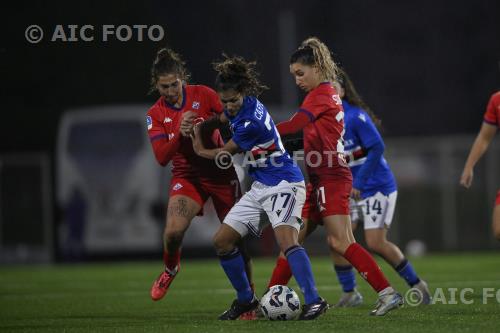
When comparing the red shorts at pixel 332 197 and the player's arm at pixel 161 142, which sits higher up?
the player's arm at pixel 161 142

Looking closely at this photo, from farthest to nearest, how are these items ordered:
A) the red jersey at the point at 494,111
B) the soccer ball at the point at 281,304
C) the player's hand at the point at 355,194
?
the player's hand at the point at 355,194 < the red jersey at the point at 494,111 < the soccer ball at the point at 281,304

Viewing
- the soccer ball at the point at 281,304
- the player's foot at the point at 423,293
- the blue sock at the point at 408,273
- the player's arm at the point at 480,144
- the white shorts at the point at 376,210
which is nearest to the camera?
the soccer ball at the point at 281,304

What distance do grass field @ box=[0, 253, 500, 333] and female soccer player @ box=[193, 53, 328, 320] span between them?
0.47 meters

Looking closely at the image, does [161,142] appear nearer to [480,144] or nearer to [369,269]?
A: [369,269]

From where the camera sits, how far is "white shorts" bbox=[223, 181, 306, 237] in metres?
8.09

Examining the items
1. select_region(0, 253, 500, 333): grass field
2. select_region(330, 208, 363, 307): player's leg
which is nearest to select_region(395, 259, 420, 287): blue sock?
select_region(0, 253, 500, 333): grass field

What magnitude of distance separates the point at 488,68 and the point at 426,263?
1136 centimetres

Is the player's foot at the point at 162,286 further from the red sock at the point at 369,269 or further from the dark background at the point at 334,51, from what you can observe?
the dark background at the point at 334,51

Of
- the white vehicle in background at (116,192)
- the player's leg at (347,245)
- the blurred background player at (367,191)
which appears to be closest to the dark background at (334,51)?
the white vehicle in background at (116,192)

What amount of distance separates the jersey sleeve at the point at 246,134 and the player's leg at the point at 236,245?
1.44 feet

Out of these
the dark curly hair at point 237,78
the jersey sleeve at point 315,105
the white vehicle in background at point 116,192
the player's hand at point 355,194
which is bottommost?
the white vehicle in background at point 116,192

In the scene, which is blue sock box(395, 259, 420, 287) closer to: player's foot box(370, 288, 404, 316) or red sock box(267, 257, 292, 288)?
red sock box(267, 257, 292, 288)

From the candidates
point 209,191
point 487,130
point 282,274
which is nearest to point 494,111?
point 487,130

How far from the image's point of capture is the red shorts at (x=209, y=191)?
9219 mm
